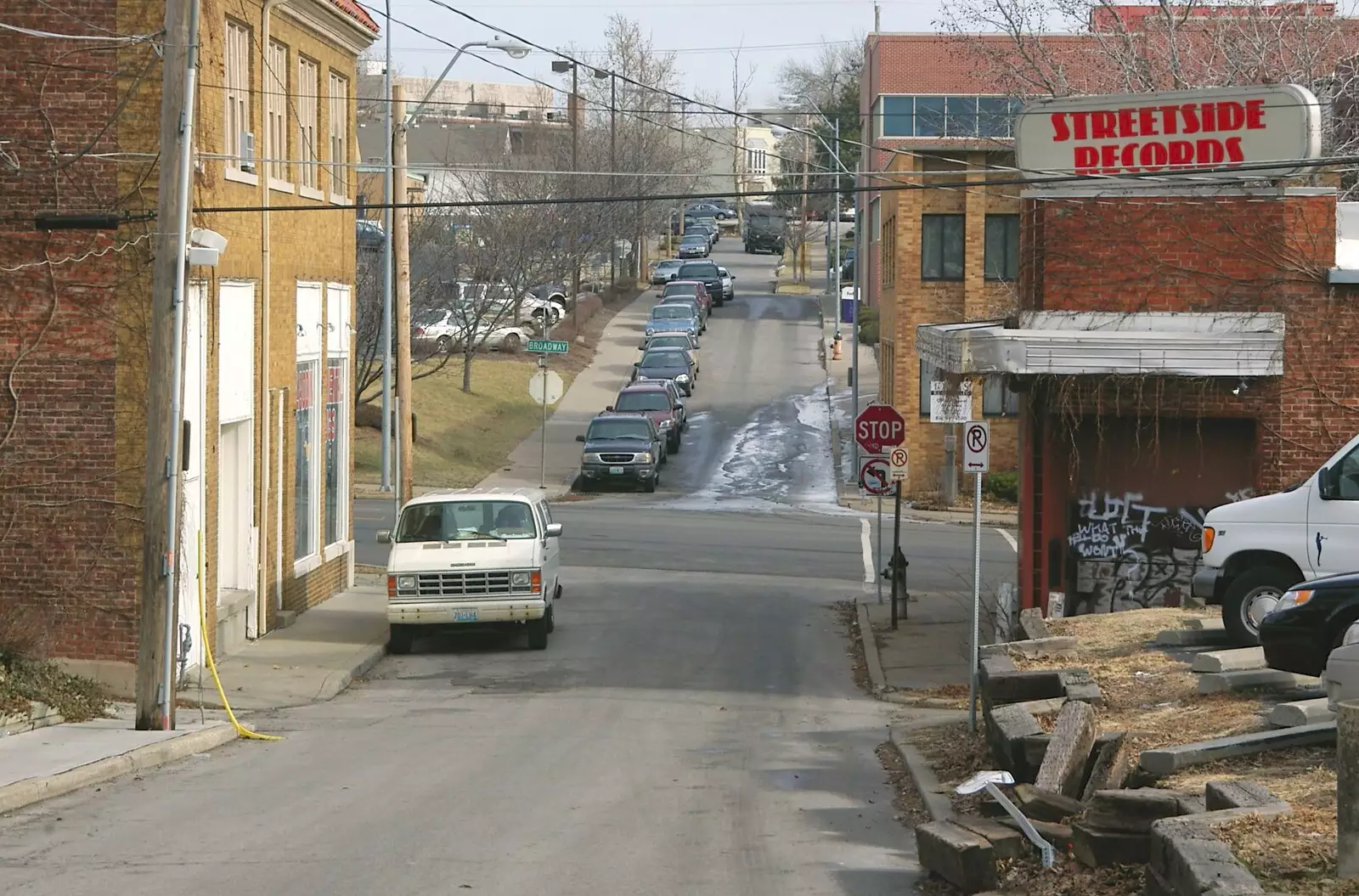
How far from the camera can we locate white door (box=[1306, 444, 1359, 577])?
1468cm

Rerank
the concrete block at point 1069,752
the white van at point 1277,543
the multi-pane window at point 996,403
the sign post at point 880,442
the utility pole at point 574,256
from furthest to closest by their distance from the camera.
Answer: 1. the utility pole at point 574,256
2. the multi-pane window at point 996,403
3. the sign post at point 880,442
4. the white van at point 1277,543
5. the concrete block at point 1069,752

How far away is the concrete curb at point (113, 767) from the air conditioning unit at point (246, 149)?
7.40 meters

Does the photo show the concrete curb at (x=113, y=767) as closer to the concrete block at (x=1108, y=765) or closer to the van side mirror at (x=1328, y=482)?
→ the concrete block at (x=1108, y=765)

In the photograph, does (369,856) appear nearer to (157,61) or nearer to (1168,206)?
(157,61)

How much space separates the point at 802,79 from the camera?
136 metres

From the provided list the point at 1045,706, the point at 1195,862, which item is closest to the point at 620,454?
the point at 1045,706

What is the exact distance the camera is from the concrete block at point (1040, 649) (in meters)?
15.1

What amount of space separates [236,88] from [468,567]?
20.9 ft

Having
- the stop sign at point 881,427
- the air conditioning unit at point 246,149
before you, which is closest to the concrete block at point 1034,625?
the stop sign at point 881,427

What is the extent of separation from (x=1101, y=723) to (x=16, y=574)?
10.9 metres

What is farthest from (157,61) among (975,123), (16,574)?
(975,123)

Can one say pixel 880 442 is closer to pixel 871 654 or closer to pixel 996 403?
pixel 871 654

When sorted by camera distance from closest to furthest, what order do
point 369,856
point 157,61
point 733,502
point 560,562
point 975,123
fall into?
1. point 369,856
2. point 157,61
3. point 560,562
4. point 733,502
5. point 975,123

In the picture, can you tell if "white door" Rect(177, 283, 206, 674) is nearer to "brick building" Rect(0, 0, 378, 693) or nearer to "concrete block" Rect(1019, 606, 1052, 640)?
"brick building" Rect(0, 0, 378, 693)
